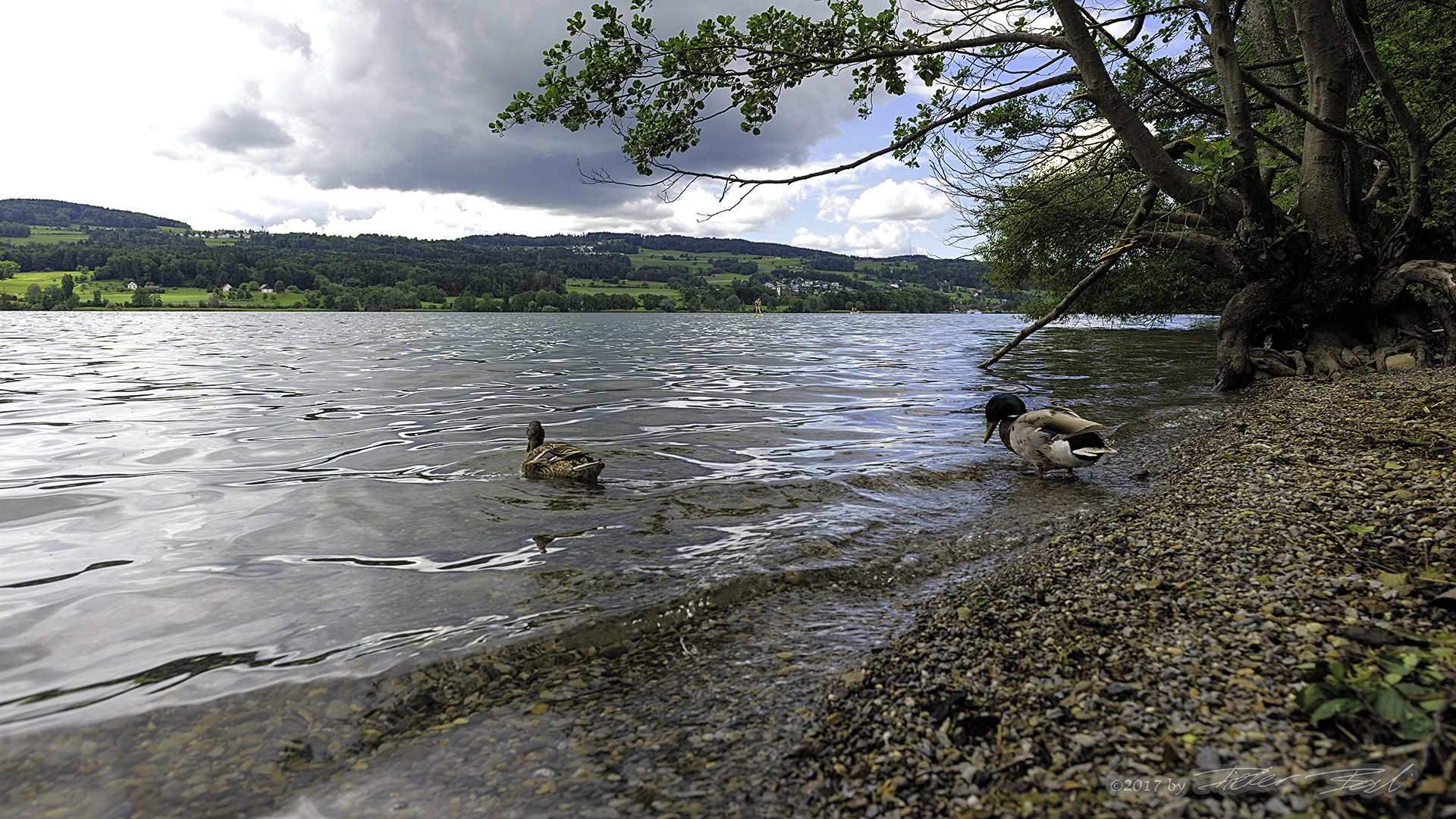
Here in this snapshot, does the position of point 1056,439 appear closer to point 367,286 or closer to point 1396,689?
point 1396,689

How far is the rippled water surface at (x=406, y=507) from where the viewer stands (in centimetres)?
515

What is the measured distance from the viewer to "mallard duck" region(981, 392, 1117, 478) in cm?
899

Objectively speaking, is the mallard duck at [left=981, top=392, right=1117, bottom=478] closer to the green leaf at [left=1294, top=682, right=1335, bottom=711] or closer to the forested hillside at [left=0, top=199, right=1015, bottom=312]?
the green leaf at [left=1294, top=682, right=1335, bottom=711]

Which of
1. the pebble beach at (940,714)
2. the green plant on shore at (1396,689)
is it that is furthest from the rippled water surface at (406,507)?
the green plant on shore at (1396,689)

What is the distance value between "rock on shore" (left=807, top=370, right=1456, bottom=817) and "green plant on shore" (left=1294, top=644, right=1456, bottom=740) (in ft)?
0.06

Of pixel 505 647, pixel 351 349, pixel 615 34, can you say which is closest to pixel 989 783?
pixel 505 647

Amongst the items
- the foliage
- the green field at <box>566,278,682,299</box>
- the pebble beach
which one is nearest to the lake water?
the pebble beach

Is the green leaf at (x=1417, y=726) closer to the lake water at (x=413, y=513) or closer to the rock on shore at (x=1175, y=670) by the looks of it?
the rock on shore at (x=1175, y=670)

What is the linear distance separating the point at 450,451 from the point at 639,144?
258 inches

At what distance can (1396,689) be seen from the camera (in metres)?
2.64

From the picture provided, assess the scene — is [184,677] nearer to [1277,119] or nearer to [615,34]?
[615,34]

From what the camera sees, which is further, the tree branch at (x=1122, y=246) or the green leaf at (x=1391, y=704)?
the tree branch at (x=1122, y=246)

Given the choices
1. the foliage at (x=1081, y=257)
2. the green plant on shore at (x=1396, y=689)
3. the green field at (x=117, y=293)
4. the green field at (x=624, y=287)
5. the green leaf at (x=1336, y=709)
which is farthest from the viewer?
the green field at (x=624, y=287)

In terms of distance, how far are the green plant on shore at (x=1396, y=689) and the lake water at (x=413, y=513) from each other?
346 centimetres
